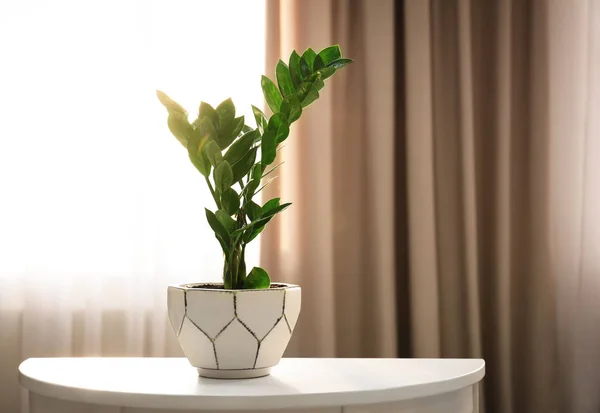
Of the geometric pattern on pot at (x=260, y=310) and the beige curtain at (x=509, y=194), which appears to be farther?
the beige curtain at (x=509, y=194)

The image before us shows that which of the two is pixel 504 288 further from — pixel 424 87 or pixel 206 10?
pixel 206 10

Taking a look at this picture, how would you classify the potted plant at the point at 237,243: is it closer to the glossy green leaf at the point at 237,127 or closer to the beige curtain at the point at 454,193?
the glossy green leaf at the point at 237,127

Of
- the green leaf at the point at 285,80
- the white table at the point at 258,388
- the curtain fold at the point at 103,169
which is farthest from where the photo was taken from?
the curtain fold at the point at 103,169

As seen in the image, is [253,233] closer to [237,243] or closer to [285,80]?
[237,243]

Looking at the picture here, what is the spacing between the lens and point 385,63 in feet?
7.33

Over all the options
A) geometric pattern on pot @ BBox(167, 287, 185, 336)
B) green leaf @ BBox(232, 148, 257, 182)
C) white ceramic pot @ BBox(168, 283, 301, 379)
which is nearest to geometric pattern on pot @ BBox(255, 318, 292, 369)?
white ceramic pot @ BBox(168, 283, 301, 379)

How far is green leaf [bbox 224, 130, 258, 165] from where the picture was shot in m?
1.12

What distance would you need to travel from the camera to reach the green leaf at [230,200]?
3.63ft

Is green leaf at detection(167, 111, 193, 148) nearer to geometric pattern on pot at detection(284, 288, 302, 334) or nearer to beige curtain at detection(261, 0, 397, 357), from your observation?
geometric pattern on pot at detection(284, 288, 302, 334)

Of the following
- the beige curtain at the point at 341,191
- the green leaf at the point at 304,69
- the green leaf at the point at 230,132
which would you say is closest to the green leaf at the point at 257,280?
the green leaf at the point at 230,132

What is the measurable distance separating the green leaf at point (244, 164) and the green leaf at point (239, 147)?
0.01m

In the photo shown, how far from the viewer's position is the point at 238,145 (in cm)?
112

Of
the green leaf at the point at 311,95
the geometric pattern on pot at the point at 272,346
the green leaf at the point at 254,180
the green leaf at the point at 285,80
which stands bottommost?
Answer: the geometric pattern on pot at the point at 272,346

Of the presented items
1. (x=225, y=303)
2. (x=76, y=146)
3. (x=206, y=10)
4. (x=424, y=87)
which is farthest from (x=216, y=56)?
(x=225, y=303)
